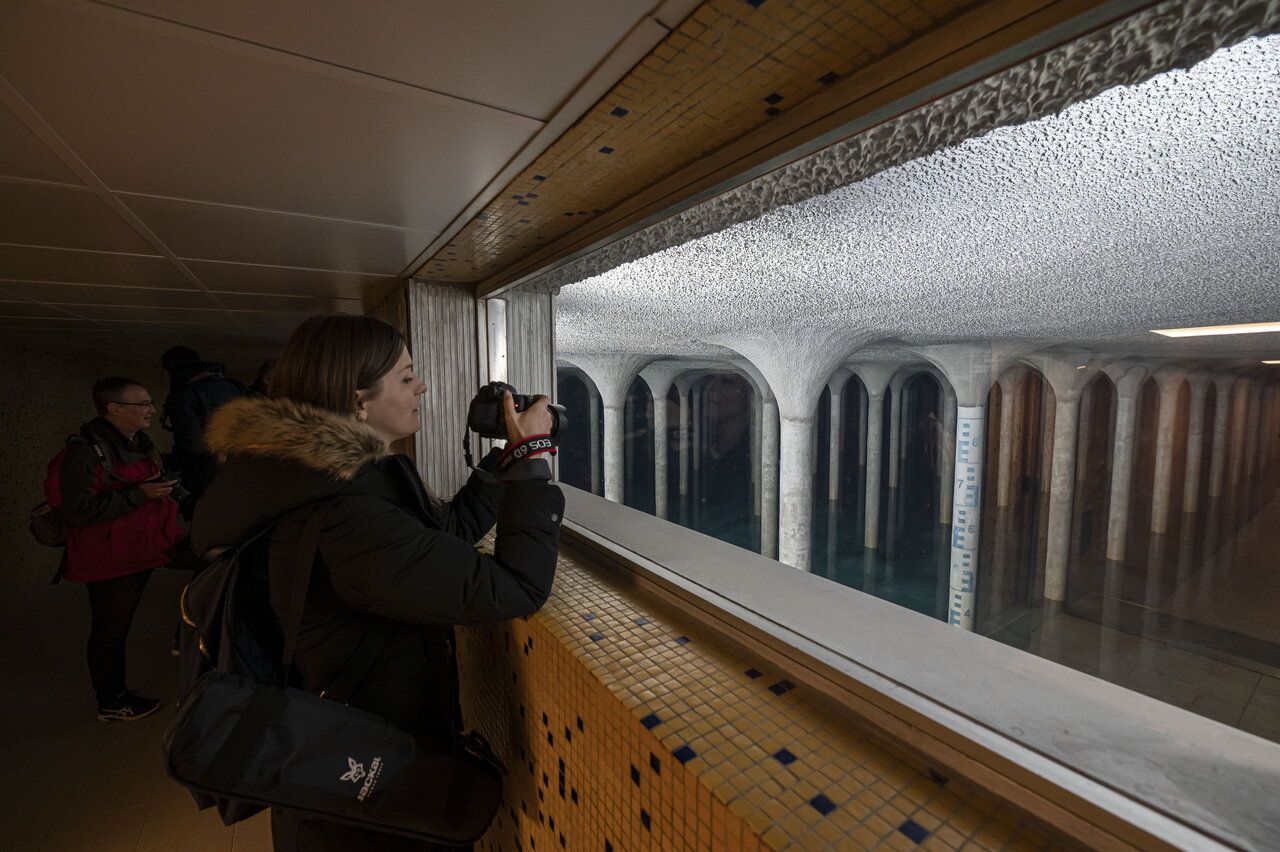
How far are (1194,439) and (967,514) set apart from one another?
271 inches

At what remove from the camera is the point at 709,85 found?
0.83 m

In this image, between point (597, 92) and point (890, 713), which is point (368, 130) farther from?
point (890, 713)

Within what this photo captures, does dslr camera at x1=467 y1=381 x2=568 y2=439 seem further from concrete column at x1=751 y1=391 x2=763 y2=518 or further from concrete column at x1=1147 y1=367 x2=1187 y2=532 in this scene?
concrete column at x1=751 y1=391 x2=763 y2=518

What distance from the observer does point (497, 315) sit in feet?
8.06

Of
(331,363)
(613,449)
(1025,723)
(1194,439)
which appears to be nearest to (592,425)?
(613,449)

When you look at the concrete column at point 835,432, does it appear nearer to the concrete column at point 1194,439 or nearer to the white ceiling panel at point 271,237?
the concrete column at point 1194,439

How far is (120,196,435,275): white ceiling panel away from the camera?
1469 mm

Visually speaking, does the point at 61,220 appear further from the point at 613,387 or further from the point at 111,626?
the point at 613,387

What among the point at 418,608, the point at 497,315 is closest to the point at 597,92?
the point at 418,608

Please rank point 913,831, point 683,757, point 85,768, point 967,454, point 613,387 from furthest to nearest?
point 613,387 → point 967,454 → point 85,768 → point 683,757 → point 913,831

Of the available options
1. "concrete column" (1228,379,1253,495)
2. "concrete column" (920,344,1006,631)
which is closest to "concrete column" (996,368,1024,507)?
"concrete column" (920,344,1006,631)

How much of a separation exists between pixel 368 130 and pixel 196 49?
0.28 m

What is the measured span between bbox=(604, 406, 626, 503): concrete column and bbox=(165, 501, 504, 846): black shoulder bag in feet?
44.2

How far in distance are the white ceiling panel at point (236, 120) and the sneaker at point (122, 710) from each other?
2686 millimetres
